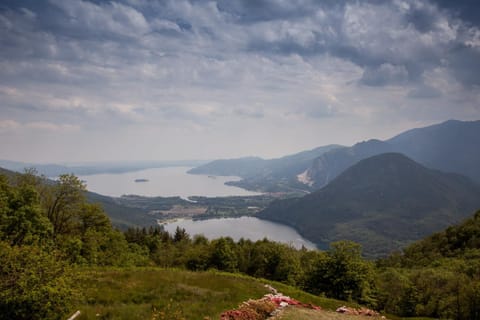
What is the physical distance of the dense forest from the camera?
42.8ft

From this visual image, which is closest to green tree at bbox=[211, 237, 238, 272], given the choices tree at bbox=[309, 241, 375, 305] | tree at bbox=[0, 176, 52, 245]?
tree at bbox=[309, 241, 375, 305]

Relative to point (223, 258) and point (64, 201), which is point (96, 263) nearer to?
point (64, 201)

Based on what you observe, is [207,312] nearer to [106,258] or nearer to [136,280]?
[136,280]

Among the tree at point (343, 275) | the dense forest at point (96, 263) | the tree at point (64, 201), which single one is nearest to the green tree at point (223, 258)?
the dense forest at point (96, 263)

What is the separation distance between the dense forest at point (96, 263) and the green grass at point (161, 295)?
2.17m

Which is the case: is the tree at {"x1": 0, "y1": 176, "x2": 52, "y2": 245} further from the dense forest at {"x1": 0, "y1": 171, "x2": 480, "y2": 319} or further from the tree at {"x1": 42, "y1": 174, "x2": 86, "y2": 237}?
the tree at {"x1": 42, "y1": 174, "x2": 86, "y2": 237}

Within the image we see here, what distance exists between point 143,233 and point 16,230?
78.7 m

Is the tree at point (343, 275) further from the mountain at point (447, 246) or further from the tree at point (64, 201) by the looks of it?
the mountain at point (447, 246)

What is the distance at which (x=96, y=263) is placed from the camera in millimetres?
44344

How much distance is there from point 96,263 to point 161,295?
27.2 meters

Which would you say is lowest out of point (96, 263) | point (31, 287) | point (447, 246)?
point (447, 246)

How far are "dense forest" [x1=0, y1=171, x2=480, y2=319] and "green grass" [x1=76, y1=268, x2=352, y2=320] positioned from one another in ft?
7.11

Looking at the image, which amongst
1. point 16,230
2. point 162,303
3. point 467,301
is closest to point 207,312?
point 162,303

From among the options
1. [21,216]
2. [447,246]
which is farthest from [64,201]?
[447,246]
